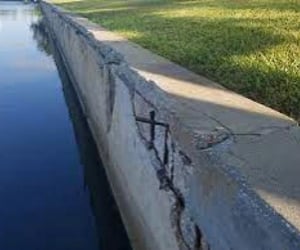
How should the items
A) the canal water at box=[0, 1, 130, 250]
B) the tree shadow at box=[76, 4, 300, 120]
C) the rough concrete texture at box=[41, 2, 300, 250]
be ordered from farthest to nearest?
1. the canal water at box=[0, 1, 130, 250]
2. the tree shadow at box=[76, 4, 300, 120]
3. the rough concrete texture at box=[41, 2, 300, 250]

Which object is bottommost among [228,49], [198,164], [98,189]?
[98,189]

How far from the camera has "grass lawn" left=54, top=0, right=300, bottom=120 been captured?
19.5 ft

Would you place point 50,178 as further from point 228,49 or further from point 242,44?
point 242,44

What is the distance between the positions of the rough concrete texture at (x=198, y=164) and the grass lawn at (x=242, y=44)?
0.30 metres

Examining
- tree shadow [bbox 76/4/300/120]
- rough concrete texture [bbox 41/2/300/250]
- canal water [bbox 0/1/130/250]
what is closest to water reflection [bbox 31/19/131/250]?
canal water [bbox 0/1/130/250]

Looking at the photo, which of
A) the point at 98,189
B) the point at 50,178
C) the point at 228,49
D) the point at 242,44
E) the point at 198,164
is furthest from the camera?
the point at 50,178

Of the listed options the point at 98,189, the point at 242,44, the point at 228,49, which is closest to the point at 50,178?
the point at 98,189

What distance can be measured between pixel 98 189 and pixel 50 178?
3.11 feet

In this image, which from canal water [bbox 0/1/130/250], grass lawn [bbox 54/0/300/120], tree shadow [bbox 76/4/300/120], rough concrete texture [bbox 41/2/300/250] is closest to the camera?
rough concrete texture [bbox 41/2/300/250]

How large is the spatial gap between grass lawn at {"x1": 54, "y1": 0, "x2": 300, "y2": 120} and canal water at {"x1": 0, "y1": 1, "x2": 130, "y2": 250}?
247 centimetres

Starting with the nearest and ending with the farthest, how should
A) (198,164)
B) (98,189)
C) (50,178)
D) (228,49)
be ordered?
1. (198,164)
2. (228,49)
3. (98,189)
4. (50,178)

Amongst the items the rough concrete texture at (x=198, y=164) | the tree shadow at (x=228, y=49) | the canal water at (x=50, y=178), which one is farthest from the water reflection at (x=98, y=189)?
the tree shadow at (x=228, y=49)

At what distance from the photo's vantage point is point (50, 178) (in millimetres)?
10250

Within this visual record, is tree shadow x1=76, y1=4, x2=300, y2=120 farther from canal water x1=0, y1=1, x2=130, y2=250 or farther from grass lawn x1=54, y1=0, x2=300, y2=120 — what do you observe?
canal water x1=0, y1=1, x2=130, y2=250
